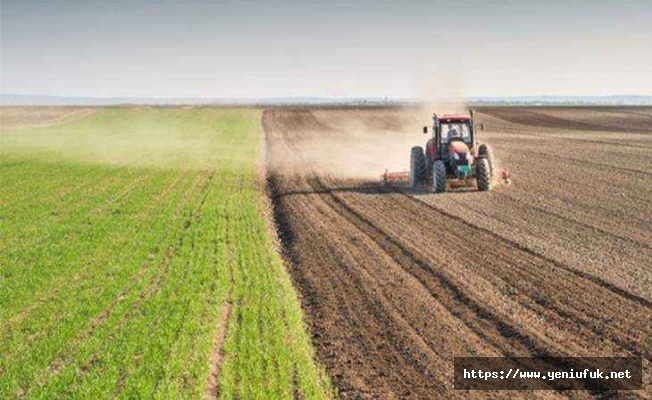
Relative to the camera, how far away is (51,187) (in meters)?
26.0

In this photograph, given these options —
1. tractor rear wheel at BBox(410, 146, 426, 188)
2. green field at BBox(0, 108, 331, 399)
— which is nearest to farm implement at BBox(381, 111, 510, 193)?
tractor rear wheel at BBox(410, 146, 426, 188)

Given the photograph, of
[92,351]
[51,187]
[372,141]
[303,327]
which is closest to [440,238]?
[303,327]

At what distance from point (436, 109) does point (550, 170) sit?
5793 mm

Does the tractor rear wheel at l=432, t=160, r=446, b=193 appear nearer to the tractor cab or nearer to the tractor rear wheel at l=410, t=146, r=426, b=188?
the tractor cab

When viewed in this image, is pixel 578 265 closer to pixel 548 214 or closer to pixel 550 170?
pixel 548 214

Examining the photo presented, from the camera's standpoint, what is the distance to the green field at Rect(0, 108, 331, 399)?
27.6 feet

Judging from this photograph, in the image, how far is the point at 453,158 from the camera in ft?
73.8

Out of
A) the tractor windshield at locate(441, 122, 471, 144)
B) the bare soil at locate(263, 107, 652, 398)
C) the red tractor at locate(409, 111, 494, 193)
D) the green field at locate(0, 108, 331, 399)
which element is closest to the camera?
the green field at locate(0, 108, 331, 399)

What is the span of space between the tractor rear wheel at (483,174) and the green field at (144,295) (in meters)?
7.93

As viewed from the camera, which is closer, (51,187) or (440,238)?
(440,238)

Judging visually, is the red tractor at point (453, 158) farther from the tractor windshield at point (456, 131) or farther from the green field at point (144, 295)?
the green field at point (144, 295)

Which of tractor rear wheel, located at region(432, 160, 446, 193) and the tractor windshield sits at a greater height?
the tractor windshield

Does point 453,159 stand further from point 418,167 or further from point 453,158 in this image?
point 418,167

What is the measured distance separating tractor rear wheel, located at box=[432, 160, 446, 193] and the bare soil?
62cm
